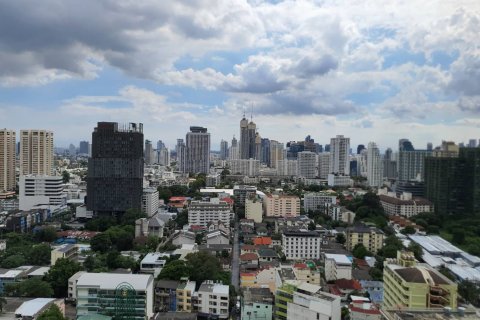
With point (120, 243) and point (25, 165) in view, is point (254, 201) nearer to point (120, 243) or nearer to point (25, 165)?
point (120, 243)

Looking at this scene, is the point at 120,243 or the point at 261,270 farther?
the point at 120,243

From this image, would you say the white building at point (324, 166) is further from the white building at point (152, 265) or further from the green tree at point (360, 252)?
the white building at point (152, 265)

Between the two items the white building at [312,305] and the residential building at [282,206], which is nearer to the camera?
the white building at [312,305]

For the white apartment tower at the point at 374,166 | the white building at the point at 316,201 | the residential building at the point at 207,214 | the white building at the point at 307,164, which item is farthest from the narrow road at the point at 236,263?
the white building at the point at 307,164

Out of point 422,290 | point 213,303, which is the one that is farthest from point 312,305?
point 213,303

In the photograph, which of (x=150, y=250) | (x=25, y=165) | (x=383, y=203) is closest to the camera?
(x=150, y=250)

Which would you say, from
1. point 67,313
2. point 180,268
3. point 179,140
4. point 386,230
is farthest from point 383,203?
point 179,140

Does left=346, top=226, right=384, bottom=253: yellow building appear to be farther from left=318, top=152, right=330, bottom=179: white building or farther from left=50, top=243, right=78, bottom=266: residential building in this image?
left=318, top=152, right=330, bottom=179: white building
